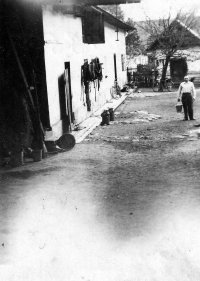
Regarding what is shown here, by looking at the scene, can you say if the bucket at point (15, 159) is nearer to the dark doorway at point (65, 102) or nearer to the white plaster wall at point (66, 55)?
the white plaster wall at point (66, 55)

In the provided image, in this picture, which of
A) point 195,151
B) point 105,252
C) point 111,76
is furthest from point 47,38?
point 111,76

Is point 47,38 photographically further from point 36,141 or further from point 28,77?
point 36,141

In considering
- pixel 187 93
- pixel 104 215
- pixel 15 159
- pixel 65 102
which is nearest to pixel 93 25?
pixel 65 102

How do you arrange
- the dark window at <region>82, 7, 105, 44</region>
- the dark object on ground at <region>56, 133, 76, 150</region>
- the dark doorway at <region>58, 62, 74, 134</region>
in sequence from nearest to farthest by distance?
the dark object on ground at <region>56, 133, 76, 150</region> < the dark doorway at <region>58, 62, 74, 134</region> < the dark window at <region>82, 7, 105, 44</region>

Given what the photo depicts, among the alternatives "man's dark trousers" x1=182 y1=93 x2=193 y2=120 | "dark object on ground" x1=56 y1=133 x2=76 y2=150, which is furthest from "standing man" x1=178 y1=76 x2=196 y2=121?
"dark object on ground" x1=56 y1=133 x2=76 y2=150

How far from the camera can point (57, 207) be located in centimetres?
662

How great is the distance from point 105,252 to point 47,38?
7.58 meters

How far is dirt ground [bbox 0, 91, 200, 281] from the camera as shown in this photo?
4.67 metres

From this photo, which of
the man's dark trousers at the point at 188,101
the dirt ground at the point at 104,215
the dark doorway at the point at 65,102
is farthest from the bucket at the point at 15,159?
the man's dark trousers at the point at 188,101

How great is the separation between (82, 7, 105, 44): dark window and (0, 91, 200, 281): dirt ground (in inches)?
168

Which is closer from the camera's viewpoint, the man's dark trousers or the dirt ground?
the dirt ground

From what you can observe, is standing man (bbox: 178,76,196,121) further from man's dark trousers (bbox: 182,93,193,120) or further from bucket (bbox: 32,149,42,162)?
bucket (bbox: 32,149,42,162)

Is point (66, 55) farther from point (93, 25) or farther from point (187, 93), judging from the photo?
point (187, 93)

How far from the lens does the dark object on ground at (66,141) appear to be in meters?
10.9
